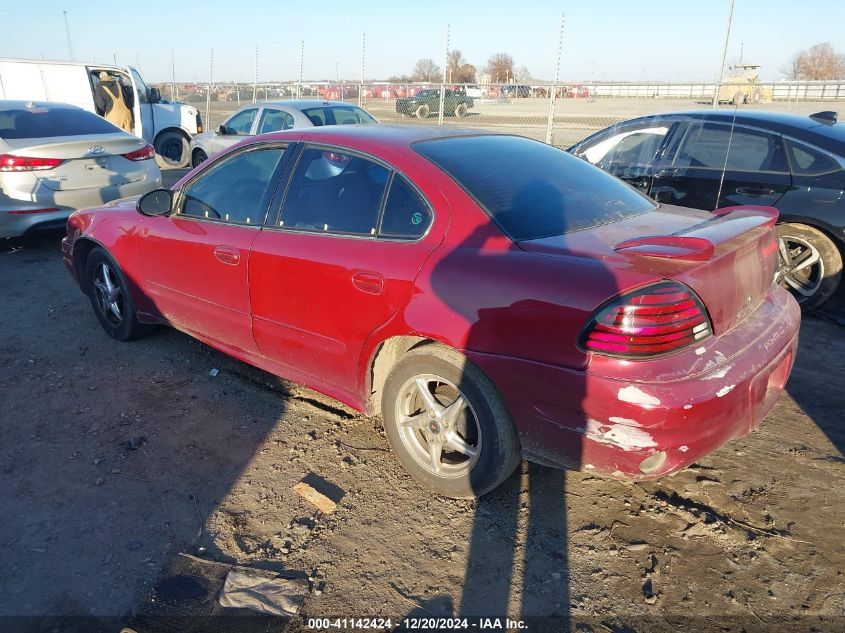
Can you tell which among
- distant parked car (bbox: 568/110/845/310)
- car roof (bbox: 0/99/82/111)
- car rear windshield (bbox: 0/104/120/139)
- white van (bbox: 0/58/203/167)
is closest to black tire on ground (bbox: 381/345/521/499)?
distant parked car (bbox: 568/110/845/310)

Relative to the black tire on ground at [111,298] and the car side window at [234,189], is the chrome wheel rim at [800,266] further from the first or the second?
the black tire on ground at [111,298]

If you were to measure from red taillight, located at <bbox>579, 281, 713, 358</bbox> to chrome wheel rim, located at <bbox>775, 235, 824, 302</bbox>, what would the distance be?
3.43m

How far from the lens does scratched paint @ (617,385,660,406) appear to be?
7.77 ft

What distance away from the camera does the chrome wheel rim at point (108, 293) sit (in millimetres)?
4844

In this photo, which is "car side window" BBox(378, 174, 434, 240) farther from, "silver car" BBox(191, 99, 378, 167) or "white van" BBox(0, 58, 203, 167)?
"white van" BBox(0, 58, 203, 167)

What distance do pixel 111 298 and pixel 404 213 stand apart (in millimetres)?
2906

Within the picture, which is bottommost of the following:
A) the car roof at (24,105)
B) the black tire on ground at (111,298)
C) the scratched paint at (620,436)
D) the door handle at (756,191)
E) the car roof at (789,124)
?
the black tire on ground at (111,298)

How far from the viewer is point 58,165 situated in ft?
22.9

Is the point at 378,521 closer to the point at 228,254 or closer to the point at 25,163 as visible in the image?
the point at 228,254

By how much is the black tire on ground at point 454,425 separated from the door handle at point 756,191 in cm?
388

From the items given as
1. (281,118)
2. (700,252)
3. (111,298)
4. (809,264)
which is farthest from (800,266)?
(281,118)

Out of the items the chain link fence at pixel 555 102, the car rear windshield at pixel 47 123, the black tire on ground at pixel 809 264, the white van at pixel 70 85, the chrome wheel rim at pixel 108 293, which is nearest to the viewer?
the chrome wheel rim at pixel 108 293

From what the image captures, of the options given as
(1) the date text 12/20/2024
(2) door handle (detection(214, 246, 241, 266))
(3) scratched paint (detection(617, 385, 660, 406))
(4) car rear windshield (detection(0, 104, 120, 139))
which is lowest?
(1) the date text 12/20/2024

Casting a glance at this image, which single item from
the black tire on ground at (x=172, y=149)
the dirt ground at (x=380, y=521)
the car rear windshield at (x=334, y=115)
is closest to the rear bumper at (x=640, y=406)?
the dirt ground at (x=380, y=521)
